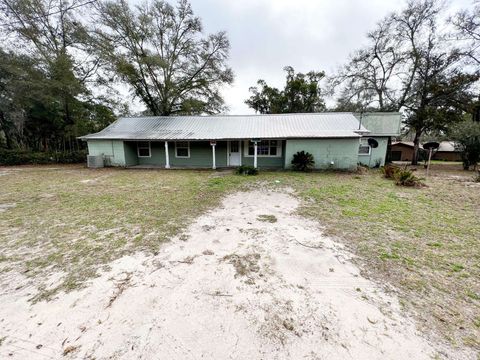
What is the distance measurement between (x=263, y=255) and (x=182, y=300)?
141 centimetres

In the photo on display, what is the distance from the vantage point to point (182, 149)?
45.9 ft

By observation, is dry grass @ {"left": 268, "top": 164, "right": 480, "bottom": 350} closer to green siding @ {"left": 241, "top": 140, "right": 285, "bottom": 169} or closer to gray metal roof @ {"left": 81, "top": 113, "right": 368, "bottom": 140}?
green siding @ {"left": 241, "top": 140, "right": 285, "bottom": 169}

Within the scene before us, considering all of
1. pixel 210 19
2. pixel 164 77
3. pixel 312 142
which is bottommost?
pixel 312 142

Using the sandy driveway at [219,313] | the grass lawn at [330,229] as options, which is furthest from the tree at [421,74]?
the sandy driveway at [219,313]

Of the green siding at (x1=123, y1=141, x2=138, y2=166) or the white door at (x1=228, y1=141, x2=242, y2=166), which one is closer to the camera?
the white door at (x1=228, y1=141, x2=242, y2=166)

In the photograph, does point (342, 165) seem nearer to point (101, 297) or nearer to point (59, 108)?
point (101, 297)

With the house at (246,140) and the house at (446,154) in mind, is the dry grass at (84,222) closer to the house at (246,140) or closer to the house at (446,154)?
the house at (246,140)

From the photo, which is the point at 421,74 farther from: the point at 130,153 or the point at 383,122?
the point at 130,153

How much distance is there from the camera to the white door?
1341 centimetres

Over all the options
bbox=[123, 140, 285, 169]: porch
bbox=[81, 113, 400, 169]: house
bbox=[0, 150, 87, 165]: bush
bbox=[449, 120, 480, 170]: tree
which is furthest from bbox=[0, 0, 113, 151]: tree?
bbox=[449, 120, 480, 170]: tree

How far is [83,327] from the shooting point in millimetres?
2002

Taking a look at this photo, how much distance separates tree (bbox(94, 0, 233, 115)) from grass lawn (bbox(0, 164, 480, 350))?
13330mm

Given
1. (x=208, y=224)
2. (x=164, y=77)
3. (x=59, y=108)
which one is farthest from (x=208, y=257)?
(x=59, y=108)

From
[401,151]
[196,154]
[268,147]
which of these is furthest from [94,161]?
[401,151]
